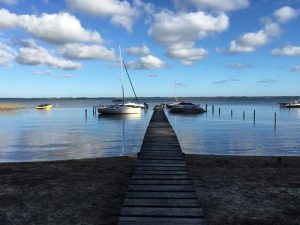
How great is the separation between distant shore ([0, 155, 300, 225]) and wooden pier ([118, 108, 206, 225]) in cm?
77

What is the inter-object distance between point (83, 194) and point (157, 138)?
9092 millimetres

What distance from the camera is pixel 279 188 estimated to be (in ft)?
38.4

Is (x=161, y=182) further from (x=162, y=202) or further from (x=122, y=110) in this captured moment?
(x=122, y=110)

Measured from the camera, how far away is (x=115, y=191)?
11430mm

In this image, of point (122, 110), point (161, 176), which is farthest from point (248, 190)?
point (122, 110)

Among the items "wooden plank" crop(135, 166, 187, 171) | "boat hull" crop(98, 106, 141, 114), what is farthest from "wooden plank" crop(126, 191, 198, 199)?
"boat hull" crop(98, 106, 141, 114)

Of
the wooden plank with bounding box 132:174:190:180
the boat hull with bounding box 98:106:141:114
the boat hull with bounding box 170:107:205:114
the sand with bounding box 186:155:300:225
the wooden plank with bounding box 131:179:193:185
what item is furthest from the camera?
the boat hull with bounding box 170:107:205:114

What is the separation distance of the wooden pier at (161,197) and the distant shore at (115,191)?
0.77 metres

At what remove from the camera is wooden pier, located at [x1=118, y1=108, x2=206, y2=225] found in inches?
286

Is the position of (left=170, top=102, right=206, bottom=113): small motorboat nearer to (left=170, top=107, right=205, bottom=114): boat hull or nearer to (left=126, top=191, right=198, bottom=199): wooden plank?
(left=170, top=107, right=205, bottom=114): boat hull

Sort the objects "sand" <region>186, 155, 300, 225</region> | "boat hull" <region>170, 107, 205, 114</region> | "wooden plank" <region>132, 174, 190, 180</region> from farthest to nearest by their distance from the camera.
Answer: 1. "boat hull" <region>170, 107, 205, 114</region>
2. "wooden plank" <region>132, 174, 190, 180</region>
3. "sand" <region>186, 155, 300, 225</region>

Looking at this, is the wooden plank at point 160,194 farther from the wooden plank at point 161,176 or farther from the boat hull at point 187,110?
the boat hull at point 187,110

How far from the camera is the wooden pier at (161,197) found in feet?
23.8

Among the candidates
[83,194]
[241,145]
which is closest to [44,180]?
[83,194]
